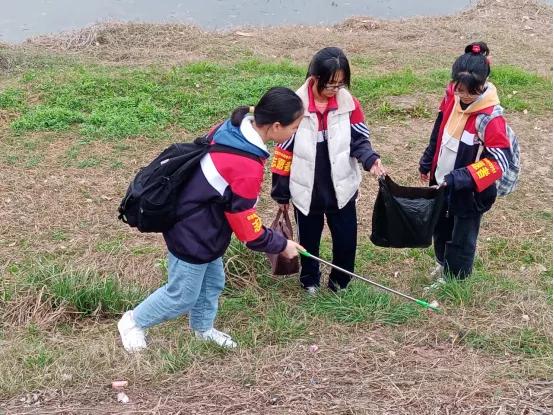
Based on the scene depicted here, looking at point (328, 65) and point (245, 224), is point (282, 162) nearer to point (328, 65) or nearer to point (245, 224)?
point (328, 65)

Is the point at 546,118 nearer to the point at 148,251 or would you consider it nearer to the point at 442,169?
the point at 442,169

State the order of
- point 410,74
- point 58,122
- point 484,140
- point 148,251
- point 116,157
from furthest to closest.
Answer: point 410,74, point 58,122, point 116,157, point 148,251, point 484,140

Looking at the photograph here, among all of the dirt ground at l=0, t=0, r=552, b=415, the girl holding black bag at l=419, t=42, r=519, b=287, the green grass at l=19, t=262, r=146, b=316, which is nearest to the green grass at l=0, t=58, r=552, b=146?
the dirt ground at l=0, t=0, r=552, b=415

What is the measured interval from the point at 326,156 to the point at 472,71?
83 cm

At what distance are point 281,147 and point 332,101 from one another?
0.37 m

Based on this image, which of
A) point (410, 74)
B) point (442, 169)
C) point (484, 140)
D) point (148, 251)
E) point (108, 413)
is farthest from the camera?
point (410, 74)

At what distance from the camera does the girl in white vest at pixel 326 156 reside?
3359 millimetres

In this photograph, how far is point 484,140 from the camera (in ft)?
11.3

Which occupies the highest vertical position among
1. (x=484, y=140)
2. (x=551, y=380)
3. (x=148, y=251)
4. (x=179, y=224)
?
(x=484, y=140)

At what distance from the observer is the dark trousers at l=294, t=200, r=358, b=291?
378 centimetres

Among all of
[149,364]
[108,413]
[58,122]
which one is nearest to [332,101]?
[149,364]

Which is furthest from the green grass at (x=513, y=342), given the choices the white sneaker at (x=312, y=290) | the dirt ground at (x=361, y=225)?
the white sneaker at (x=312, y=290)

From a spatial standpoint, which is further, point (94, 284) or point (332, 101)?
point (94, 284)

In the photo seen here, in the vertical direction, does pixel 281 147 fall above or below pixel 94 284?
above
